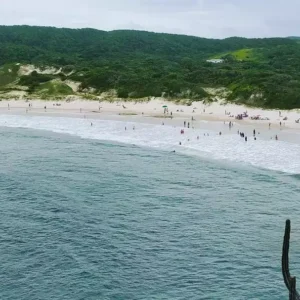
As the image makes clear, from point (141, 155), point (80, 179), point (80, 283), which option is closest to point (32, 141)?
point (141, 155)

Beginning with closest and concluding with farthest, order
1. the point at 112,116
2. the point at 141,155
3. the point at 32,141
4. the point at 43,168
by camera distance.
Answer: the point at 43,168 → the point at 141,155 → the point at 32,141 → the point at 112,116

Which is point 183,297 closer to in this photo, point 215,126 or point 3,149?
point 3,149

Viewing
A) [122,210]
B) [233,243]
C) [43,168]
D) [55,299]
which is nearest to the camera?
[55,299]

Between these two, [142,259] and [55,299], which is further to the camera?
[142,259]

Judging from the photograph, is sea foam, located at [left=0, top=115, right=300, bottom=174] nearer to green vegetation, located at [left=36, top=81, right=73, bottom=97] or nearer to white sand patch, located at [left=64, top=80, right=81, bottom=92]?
green vegetation, located at [left=36, top=81, right=73, bottom=97]

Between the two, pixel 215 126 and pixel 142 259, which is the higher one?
pixel 215 126

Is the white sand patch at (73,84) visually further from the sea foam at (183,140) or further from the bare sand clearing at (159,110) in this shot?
the sea foam at (183,140)
